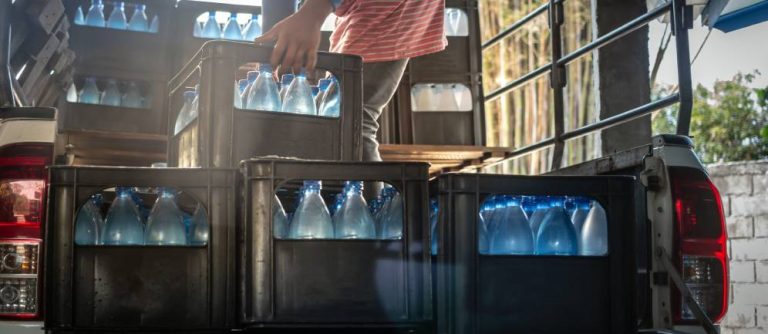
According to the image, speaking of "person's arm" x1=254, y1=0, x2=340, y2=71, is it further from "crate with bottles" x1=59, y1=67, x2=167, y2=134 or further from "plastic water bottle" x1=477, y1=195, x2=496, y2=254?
"crate with bottles" x1=59, y1=67, x2=167, y2=134

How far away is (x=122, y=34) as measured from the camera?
4746 mm

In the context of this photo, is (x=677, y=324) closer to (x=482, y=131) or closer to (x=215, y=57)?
(x=215, y=57)

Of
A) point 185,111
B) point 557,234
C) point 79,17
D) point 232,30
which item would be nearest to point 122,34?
point 79,17

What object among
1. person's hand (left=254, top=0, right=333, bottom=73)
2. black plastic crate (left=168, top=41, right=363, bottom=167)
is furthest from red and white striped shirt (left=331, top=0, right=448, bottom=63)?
person's hand (left=254, top=0, right=333, bottom=73)

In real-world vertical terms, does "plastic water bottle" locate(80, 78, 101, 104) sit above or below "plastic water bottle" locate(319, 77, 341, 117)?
above

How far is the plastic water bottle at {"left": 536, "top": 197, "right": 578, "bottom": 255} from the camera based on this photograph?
2.46 metres

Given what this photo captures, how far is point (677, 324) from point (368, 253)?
84 centimetres

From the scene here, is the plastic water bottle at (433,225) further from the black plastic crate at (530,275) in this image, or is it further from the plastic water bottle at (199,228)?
the plastic water bottle at (199,228)

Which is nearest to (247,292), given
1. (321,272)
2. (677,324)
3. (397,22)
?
(321,272)

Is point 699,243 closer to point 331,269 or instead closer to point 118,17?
point 331,269

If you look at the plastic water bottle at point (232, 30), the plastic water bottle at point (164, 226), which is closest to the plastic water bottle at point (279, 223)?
the plastic water bottle at point (164, 226)

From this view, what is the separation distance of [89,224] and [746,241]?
527 cm

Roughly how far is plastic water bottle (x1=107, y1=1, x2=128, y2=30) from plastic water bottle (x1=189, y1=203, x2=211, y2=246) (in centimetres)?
258

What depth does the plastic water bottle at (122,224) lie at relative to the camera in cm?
243
